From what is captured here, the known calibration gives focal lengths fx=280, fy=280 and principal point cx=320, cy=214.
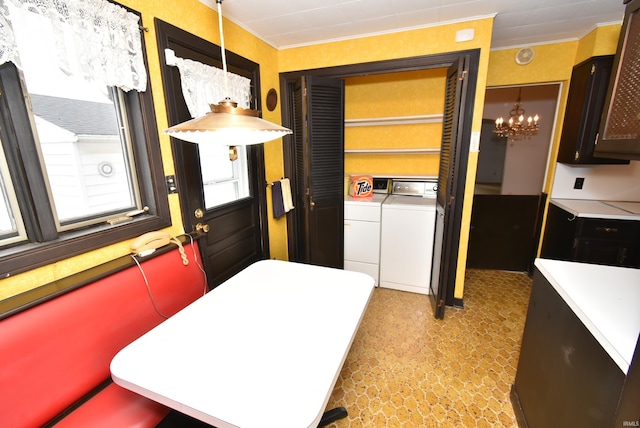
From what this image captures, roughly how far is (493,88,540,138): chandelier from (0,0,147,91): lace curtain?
345 centimetres

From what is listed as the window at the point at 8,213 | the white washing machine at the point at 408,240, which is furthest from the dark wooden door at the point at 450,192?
the window at the point at 8,213

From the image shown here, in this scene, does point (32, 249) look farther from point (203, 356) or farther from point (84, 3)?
point (84, 3)

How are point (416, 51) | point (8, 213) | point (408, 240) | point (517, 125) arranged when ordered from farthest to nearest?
point (517, 125)
point (408, 240)
point (416, 51)
point (8, 213)

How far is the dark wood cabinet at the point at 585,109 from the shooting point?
7.43ft

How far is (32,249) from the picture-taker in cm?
114

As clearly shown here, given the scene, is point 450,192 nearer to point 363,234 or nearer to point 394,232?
point 394,232

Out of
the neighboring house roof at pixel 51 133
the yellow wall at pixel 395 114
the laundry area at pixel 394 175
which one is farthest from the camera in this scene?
the yellow wall at pixel 395 114

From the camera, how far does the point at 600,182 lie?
8.89 feet

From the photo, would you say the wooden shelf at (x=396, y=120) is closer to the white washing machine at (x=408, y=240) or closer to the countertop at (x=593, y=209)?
the white washing machine at (x=408, y=240)

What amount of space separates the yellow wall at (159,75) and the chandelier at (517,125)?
99.3 inches

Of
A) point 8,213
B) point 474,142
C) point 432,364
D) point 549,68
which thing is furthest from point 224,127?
point 549,68

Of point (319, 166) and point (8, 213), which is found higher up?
point (319, 166)

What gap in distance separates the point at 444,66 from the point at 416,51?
0.26 meters

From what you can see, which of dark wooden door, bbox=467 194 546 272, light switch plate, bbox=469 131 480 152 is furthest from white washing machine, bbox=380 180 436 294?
dark wooden door, bbox=467 194 546 272
